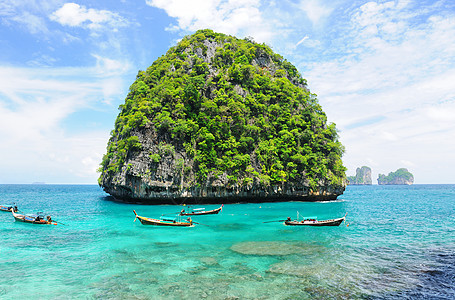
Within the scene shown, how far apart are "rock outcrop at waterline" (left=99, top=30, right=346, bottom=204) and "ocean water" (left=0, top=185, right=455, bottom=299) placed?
17.5m

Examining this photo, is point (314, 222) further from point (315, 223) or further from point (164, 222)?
point (164, 222)

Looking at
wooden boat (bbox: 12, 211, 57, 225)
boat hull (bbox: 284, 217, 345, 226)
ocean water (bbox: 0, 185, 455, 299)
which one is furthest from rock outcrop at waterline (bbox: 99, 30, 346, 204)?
boat hull (bbox: 284, 217, 345, 226)

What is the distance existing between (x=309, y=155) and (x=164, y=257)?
129 ft

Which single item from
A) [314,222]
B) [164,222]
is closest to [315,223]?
[314,222]

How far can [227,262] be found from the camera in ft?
51.9

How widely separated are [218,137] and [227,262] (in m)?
32.9

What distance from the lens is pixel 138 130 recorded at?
44219mm

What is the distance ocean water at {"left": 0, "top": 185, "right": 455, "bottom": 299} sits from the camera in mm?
12109

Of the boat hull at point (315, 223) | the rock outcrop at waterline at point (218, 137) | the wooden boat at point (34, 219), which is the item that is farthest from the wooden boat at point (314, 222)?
the wooden boat at point (34, 219)

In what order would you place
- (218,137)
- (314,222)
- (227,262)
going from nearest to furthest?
(227,262)
(314,222)
(218,137)

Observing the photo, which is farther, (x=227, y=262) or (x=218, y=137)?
(x=218, y=137)

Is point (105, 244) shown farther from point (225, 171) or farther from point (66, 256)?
point (225, 171)

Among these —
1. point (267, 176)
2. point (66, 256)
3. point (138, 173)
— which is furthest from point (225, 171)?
point (66, 256)

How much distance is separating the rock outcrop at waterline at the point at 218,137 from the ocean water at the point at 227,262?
1751 cm
